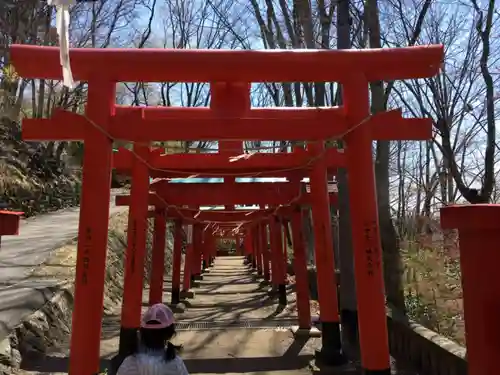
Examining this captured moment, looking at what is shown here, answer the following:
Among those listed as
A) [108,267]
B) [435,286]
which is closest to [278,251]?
[435,286]

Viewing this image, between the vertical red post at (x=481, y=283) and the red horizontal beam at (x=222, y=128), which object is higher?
the red horizontal beam at (x=222, y=128)

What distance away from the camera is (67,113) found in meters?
3.71

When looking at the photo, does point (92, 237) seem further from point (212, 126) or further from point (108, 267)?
point (108, 267)

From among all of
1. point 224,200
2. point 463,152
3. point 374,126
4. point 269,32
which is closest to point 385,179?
point 224,200

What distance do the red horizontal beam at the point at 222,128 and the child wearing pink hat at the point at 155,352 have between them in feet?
5.37

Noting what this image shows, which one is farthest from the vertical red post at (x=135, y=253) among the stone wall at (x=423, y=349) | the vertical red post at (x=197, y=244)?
the vertical red post at (x=197, y=244)

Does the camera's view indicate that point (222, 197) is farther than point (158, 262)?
No

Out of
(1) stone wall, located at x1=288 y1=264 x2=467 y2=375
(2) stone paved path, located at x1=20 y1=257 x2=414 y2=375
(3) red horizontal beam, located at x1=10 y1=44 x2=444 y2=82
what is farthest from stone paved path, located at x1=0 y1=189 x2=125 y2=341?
(1) stone wall, located at x1=288 y1=264 x2=467 y2=375

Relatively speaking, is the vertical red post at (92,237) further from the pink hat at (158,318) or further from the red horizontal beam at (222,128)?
the pink hat at (158,318)

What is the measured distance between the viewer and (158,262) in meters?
8.45

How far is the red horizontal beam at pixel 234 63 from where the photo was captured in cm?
366

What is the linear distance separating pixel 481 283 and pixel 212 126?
2144 millimetres

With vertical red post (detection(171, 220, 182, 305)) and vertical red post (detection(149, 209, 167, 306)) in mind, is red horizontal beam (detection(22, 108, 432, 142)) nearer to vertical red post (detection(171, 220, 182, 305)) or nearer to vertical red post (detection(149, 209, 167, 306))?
vertical red post (detection(149, 209, 167, 306))

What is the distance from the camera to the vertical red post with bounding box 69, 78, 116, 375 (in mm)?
A: 3498
